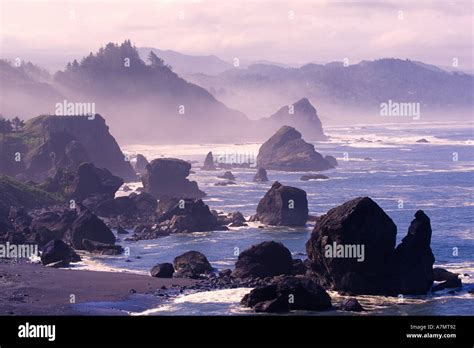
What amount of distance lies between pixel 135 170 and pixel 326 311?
120598 millimetres

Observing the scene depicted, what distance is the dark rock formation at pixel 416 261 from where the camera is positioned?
8344 centimetres

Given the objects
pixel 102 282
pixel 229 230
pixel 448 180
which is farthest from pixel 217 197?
pixel 102 282

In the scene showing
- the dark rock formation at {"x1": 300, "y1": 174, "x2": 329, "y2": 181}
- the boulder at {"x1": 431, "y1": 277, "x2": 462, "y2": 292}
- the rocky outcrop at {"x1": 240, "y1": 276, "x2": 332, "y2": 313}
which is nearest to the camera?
the rocky outcrop at {"x1": 240, "y1": 276, "x2": 332, "y2": 313}

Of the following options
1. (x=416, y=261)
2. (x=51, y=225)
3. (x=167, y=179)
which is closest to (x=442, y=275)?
(x=416, y=261)

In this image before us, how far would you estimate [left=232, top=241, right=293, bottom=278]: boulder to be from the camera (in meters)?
89.2

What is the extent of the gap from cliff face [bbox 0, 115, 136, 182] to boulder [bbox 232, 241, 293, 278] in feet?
254

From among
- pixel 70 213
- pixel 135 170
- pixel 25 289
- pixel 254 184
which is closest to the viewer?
pixel 25 289

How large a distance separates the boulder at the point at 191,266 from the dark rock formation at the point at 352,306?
18709 mm

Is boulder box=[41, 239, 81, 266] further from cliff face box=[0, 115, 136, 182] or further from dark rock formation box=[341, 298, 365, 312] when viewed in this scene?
cliff face box=[0, 115, 136, 182]

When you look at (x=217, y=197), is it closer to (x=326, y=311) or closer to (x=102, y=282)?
(x=102, y=282)

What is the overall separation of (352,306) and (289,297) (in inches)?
190

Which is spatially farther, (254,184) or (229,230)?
(254,184)

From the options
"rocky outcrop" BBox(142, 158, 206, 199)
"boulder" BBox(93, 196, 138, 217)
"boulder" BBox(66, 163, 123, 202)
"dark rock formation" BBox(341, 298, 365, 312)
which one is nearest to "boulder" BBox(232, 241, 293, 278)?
"dark rock formation" BBox(341, 298, 365, 312)

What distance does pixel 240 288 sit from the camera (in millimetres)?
85500
